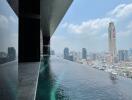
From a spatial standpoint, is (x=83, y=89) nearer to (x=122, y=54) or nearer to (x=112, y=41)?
(x=122, y=54)

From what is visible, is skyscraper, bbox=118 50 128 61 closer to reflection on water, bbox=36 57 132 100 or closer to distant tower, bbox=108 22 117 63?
distant tower, bbox=108 22 117 63

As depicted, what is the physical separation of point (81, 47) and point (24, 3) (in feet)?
16.8

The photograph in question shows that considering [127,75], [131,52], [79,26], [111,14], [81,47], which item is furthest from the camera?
[79,26]

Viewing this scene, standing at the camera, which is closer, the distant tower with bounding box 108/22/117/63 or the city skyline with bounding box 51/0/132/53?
the city skyline with bounding box 51/0/132/53

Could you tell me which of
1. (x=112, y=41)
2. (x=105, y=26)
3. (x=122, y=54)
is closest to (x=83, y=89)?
(x=122, y=54)

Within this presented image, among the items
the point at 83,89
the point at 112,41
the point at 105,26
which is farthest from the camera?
the point at 105,26

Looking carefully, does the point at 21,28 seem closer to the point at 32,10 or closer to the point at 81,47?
the point at 32,10

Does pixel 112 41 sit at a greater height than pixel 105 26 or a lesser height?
lesser

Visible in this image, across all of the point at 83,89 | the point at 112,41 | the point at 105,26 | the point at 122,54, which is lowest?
the point at 83,89

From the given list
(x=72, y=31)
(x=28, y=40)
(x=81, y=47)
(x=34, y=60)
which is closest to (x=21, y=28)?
(x=28, y=40)

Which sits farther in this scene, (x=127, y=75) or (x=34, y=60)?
(x=34, y=60)

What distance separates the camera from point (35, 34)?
683 cm

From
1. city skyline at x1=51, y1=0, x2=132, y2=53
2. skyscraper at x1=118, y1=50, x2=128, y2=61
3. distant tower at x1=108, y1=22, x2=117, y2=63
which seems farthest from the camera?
distant tower at x1=108, y1=22, x2=117, y2=63

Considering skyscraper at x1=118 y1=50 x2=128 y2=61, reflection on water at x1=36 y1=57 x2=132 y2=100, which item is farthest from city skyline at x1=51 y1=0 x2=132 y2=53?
reflection on water at x1=36 y1=57 x2=132 y2=100
